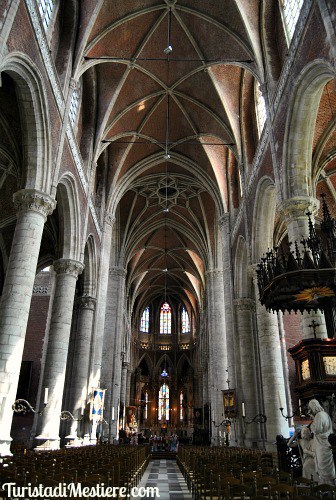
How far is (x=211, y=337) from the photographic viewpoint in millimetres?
27500

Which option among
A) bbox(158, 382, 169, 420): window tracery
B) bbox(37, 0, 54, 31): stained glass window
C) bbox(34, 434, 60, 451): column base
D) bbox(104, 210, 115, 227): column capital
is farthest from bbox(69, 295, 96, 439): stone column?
bbox(158, 382, 169, 420): window tracery

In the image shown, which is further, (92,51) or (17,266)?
(92,51)

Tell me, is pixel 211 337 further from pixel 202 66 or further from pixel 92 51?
pixel 92 51

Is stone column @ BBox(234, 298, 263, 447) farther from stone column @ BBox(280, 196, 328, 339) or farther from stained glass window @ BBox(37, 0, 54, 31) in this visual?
stained glass window @ BBox(37, 0, 54, 31)

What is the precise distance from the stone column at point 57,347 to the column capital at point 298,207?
826 centimetres

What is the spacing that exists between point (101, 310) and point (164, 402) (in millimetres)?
30577

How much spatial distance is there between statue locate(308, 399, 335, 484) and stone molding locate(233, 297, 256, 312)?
12381mm

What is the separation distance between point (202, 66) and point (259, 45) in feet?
13.0

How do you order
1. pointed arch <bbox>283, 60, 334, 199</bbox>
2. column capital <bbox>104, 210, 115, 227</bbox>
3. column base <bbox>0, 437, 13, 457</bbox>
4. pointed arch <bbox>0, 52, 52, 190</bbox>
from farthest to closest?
column capital <bbox>104, 210, 115, 227</bbox> → pointed arch <bbox>283, 60, 334, 199</bbox> → pointed arch <bbox>0, 52, 52, 190</bbox> → column base <bbox>0, 437, 13, 457</bbox>

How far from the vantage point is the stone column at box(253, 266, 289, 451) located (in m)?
13.8

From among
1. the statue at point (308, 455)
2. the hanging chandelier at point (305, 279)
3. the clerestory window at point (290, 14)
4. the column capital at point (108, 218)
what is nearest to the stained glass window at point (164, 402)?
the column capital at point (108, 218)

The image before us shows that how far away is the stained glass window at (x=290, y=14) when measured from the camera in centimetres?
1282

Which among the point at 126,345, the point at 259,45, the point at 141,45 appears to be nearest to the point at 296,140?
the point at 259,45

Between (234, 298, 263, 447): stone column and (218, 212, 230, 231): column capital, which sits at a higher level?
(218, 212, 230, 231): column capital
